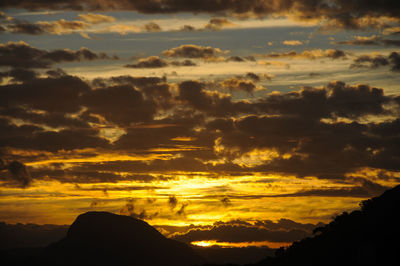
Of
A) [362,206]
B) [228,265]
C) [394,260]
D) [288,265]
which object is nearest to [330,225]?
[362,206]

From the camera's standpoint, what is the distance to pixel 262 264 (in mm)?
198250

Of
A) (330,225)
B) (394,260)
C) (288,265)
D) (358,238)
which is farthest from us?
(330,225)

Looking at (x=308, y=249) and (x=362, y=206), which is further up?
(x=362, y=206)

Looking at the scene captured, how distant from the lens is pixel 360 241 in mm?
168750

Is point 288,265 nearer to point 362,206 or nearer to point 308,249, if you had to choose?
point 308,249

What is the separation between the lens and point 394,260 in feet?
488

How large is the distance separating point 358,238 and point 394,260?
23.2 metres

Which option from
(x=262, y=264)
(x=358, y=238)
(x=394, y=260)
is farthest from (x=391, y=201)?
(x=262, y=264)

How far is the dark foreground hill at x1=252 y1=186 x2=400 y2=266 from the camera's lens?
156 m

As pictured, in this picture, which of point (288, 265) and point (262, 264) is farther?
point (262, 264)

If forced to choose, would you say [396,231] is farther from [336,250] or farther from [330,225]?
[330,225]

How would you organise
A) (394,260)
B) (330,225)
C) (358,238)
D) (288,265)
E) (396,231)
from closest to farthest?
(394,260) < (396,231) < (358,238) < (288,265) < (330,225)

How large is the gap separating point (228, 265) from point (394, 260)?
65403mm

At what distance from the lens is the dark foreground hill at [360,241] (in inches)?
6161
